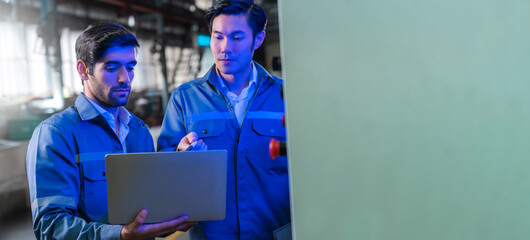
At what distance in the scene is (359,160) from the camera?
803mm

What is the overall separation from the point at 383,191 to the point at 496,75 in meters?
0.40

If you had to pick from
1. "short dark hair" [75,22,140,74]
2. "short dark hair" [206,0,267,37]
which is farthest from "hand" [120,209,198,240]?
"short dark hair" [206,0,267,37]

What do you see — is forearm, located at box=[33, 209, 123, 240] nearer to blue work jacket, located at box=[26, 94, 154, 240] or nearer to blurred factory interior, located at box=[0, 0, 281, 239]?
blue work jacket, located at box=[26, 94, 154, 240]

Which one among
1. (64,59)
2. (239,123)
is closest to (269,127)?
(239,123)

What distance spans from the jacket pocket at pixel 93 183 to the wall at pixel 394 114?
627 millimetres

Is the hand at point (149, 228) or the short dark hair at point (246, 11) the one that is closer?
the hand at point (149, 228)

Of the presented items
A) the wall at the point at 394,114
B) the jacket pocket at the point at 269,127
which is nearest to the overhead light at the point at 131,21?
the jacket pocket at the point at 269,127

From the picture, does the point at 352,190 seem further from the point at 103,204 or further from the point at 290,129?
the point at 103,204

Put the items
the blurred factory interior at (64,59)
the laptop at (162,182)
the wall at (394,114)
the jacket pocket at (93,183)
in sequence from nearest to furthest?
the wall at (394,114) < the laptop at (162,182) < the jacket pocket at (93,183) < the blurred factory interior at (64,59)

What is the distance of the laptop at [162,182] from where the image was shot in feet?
3.21

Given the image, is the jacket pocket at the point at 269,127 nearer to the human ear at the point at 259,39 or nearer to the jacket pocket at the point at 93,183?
the human ear at the point at 259,39

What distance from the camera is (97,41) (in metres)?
1.11

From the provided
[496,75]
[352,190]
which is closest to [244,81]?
[352,190]

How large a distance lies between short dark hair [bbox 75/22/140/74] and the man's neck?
0.31 m
